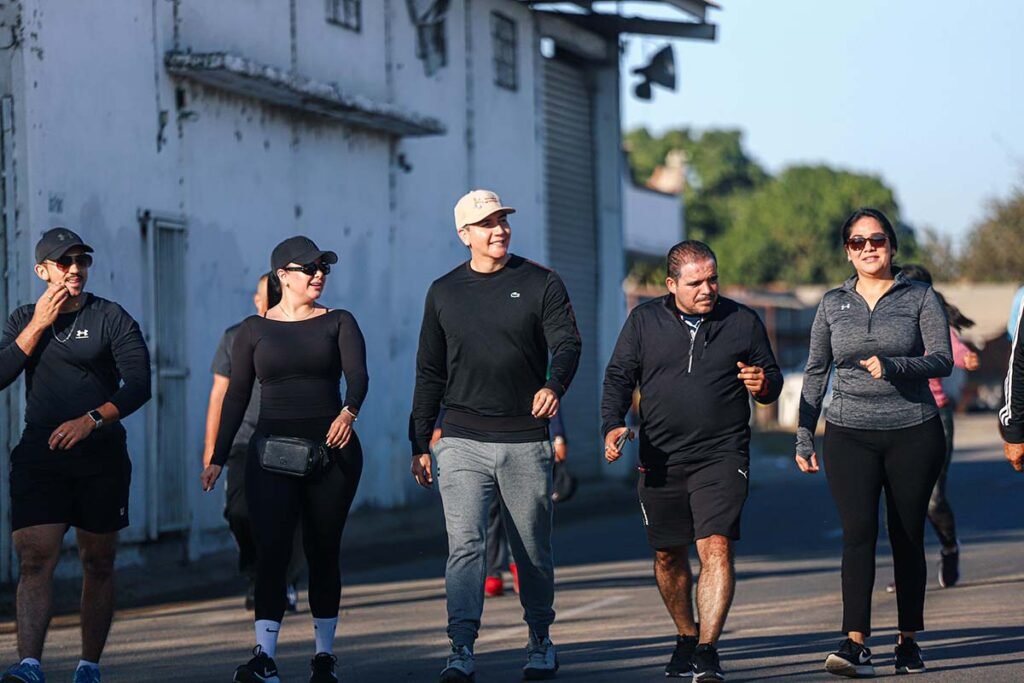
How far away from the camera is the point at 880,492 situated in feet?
26.9

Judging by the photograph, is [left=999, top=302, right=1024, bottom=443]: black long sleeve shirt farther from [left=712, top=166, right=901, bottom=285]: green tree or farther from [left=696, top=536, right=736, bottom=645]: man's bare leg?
[left=712, top=166, right=901, bottom=285]: green tree

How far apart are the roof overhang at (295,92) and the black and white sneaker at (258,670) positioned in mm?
7769

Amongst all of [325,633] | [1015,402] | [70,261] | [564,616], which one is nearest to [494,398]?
[325,633]

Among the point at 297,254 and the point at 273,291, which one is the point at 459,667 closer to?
the point at 297,254

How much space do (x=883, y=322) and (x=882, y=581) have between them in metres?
4.71

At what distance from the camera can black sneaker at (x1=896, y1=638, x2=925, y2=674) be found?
8.19 metres

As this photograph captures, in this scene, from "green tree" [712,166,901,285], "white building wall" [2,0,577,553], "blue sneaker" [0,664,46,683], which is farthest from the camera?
"green tree" [712,166,901,285]

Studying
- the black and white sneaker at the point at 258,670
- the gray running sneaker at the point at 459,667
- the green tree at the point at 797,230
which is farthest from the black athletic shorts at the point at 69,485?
the green tree at the point at 797,230

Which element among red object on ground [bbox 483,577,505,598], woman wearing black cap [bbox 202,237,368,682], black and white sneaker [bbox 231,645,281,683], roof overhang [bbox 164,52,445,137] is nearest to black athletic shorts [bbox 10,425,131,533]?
woman wearing black cap [bbox 202,237,368,682]

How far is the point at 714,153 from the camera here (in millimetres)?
117625

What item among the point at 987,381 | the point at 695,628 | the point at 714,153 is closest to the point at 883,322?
the point at 695,628

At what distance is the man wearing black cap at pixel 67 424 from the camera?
7836 mm

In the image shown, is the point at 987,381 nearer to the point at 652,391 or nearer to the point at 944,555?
the point at 944,555

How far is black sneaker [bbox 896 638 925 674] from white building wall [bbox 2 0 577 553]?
22.6ft
